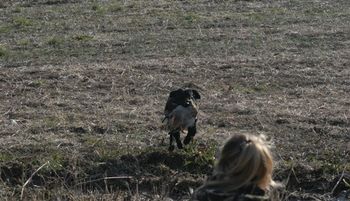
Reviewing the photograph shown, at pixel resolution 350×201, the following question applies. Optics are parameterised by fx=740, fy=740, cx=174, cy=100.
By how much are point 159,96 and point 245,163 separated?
545 centimetres

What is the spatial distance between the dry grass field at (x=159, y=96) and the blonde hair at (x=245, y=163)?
238cm

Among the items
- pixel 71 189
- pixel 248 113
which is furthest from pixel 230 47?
pixel 71 189

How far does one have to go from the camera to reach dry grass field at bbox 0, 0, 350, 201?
676 cm

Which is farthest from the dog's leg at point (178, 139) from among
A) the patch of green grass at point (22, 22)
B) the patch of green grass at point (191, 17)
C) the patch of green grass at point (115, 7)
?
the patch of green grass at point (115, 7)

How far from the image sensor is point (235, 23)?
14.2 m

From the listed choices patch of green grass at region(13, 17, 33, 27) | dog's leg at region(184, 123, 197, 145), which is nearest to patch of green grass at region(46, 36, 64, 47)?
patch of green grass at region(13, 17, 33, 27)

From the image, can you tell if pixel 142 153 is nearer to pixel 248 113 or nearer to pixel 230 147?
pixel 248 113

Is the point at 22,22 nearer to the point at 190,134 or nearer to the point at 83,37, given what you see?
the point at 83,37

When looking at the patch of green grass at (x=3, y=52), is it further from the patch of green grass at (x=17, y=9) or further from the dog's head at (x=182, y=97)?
the dog's head at (x=182, y=97)

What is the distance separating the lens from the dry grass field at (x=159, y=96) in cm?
676

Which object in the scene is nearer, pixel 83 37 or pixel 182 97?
pixel 182 97

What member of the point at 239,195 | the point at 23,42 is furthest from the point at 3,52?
the point at 239,195

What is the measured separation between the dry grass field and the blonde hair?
93.6 inches

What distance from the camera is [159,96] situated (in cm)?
902
